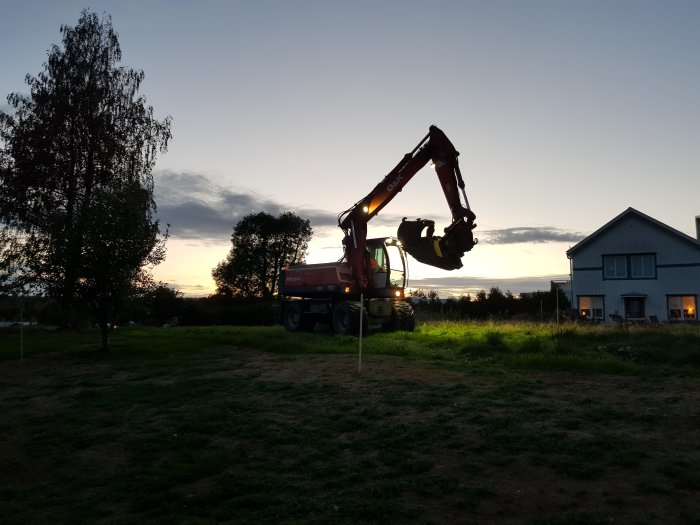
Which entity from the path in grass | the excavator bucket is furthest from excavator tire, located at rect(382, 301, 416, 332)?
the path in grass

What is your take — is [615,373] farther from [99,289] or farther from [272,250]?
[272,250]

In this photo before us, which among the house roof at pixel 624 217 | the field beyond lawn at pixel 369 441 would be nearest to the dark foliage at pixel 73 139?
the field beyond lawn at pixel 369 441

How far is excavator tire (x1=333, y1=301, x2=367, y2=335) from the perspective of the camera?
24.5 metres

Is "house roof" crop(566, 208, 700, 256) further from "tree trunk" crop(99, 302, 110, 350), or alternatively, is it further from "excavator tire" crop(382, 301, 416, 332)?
"tree trunk" crop(99, 302, 110, 350)

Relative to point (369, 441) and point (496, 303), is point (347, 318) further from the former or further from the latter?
point (496, 303)

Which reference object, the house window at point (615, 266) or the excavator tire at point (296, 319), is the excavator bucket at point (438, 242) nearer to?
the excavator tire at point (296, 319)

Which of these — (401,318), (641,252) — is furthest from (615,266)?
(401,318)

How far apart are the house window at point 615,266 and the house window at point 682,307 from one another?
10.7 ft

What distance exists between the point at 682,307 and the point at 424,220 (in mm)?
25820

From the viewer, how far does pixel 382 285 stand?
84.6ft

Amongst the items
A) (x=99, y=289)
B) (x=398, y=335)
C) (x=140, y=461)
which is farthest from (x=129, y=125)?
(x=140, y=461)

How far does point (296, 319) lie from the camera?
29312mm

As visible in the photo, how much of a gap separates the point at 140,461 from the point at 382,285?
56.8 ft

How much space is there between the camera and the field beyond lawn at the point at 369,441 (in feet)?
22.1
